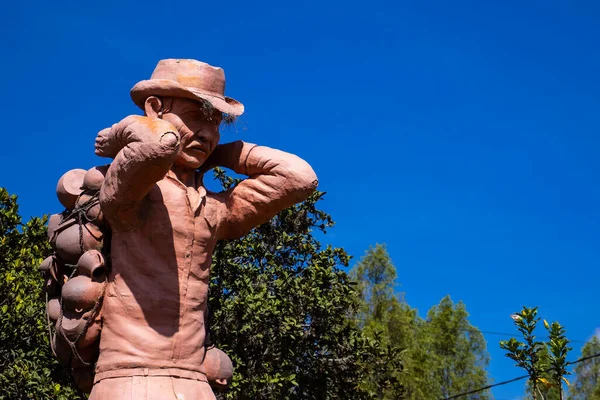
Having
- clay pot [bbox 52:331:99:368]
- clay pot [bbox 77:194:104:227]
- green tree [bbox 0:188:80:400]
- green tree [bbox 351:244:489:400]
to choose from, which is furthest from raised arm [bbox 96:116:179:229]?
green tree [bbox 351:244:489:400]

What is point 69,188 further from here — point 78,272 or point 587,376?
point 587,376

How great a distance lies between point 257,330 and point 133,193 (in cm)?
820

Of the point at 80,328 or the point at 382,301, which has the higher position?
the point at 382,301

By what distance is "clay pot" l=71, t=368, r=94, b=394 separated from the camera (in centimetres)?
504

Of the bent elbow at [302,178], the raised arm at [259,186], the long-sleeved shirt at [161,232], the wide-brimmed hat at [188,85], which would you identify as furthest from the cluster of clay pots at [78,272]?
the bent elbow at [302,178]

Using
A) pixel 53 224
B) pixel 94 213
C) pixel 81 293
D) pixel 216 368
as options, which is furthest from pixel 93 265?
pixel 216 368

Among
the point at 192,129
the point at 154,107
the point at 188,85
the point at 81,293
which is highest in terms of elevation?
the point at 188,85

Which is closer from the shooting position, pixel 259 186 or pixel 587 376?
pixel 259 186

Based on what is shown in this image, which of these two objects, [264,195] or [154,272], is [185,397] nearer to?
[154,272]

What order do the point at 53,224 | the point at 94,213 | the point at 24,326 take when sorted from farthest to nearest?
the point at 24,326
the point at 53,224
the point at 94,213

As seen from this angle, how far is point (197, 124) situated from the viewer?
5129 mm

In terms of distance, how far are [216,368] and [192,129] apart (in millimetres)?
1427

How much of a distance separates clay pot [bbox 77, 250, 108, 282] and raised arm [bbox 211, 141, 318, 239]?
73cm

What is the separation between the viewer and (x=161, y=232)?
4.87 meters
